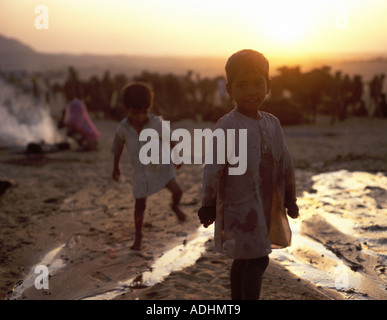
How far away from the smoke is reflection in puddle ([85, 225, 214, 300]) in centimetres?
800

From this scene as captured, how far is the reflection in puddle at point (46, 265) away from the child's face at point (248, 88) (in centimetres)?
235

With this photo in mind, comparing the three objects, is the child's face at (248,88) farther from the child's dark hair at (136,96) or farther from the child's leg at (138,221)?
the child's leg at (138,221)

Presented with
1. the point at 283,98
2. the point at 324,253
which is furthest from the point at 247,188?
the point at 283,98

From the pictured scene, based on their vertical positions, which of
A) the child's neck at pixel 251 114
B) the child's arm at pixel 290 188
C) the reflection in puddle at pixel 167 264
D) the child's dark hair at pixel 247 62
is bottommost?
the reflection in puddle at pixel 167 264

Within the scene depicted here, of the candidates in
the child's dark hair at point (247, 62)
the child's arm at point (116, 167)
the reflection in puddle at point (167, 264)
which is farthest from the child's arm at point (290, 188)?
the child's arm at point (116, 167)

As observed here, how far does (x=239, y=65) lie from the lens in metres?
2.44

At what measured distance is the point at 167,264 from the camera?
148 inches

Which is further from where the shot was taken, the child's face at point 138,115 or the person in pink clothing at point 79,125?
the person in pink clothing at point 79,125

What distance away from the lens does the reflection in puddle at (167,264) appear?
331 cm

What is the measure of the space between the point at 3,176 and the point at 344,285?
20.8 ft

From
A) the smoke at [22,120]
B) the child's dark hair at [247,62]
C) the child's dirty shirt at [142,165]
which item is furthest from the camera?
the smoke at [22,120]

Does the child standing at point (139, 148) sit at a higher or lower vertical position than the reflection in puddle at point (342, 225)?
higher

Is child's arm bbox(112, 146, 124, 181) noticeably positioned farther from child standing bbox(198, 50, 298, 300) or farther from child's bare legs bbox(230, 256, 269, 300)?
child's bare legs bbox(230, 256, 269, 300)
